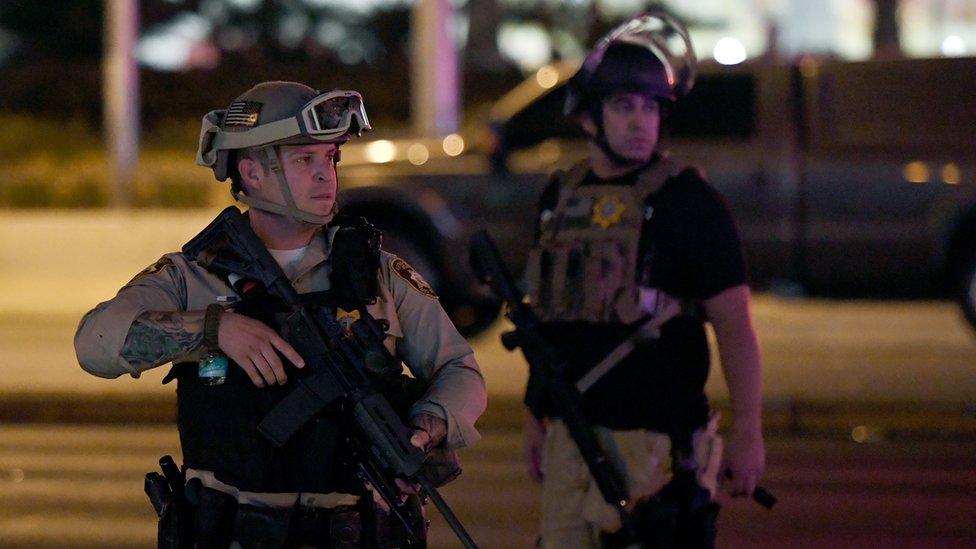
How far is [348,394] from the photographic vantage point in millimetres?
3088

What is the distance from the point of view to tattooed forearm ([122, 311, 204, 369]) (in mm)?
3072

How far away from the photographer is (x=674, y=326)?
4105 mm

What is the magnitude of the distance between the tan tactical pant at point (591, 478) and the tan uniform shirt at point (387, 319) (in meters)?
0.87

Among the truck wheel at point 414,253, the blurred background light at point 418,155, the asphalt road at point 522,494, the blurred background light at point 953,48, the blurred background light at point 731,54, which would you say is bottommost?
the asphalt road at point 522,494

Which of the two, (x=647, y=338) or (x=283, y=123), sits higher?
(x=283, y=123)

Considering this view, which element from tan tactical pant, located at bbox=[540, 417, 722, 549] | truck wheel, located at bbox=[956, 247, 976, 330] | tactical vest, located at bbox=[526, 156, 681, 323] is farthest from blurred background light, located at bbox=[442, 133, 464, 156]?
tan tactical pant, located at bbox=[540, 417, 722, 549]

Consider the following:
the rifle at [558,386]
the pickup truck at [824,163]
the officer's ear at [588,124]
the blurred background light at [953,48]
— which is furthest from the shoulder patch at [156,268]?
the blurred background light at [953,48]

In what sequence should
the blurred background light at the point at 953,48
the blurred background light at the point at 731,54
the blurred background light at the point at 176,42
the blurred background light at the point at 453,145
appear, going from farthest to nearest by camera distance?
the blurred background light at the point at 176,42 < the blurred background light at the point at 453,145 < the blurred background light at the point at 953,48 < the blurred background light at the point at 731,54

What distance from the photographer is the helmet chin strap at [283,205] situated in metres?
3.23

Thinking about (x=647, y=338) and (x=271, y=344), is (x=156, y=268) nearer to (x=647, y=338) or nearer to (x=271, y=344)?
(x=271, y=344)

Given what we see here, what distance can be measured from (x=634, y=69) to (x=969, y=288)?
767 cm

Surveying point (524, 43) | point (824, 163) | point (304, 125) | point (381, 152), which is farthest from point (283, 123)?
point (524, 43)

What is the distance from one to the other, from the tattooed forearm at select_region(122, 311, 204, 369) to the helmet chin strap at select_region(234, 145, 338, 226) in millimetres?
272

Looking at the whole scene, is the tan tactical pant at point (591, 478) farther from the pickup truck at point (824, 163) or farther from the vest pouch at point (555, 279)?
the pickup truck at point (824, 163)
